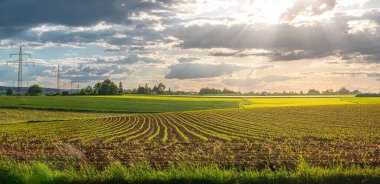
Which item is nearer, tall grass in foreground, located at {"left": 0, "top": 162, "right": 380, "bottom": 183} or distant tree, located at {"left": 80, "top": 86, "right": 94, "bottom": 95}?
tall grass in foreground, located at {"left": 0, "top": 162, "right": 380, "bottom": 183}

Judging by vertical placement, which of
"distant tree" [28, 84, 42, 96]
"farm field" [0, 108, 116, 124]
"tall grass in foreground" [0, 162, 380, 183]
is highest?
"distant tree" [28, 84, 42, 96]

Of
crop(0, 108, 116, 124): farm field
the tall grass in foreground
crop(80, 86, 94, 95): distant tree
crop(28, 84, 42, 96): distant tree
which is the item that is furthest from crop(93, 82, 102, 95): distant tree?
the tall grass in foreground

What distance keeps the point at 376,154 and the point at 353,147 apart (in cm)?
370

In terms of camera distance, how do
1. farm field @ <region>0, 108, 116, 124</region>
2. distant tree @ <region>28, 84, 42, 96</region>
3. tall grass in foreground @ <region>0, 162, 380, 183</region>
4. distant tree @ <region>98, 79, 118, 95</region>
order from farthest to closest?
distant tree @ <region>28, 84, 42, 96</region>
distant tree @ <region>98, 79, 118, 95</region>
farm field @ <region>0, 108, 116, 124</region>
tall grass in foreground @ <region>0, 162, 380, 183</region>

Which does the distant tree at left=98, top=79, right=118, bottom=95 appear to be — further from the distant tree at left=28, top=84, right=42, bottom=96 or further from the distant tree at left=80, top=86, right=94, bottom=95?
the distant tree at left=28, top=84, right=42, bottom=96

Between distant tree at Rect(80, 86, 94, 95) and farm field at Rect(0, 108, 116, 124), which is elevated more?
distant tree at Rect(80, 86, 94, 95)

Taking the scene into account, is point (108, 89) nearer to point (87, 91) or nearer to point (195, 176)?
point (87, 91)

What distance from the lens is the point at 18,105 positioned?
86.6 m

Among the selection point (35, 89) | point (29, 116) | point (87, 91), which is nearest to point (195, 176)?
point (29, 116)

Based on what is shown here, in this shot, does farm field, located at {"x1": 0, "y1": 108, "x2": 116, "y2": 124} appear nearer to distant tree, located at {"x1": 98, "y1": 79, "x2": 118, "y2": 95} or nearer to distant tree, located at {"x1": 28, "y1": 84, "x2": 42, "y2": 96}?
distant tree, located at {"x1": 98, "y1": 79, "x2": 118, "y2": 95}

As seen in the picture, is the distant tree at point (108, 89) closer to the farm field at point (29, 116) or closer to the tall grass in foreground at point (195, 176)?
the farm field at point (29, 116)

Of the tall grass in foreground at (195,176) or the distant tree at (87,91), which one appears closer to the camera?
the tall grass in foreground at (195,176)

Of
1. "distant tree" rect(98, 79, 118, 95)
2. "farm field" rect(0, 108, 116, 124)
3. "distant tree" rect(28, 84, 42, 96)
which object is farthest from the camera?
"distant tree" rect(28, 84, 42, 96)

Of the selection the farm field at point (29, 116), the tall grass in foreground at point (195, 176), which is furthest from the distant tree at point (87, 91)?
the tall grass in foreground at point (195, 176)
